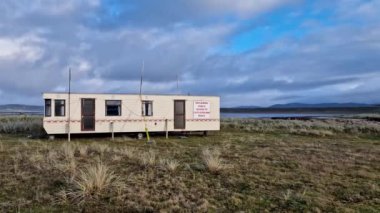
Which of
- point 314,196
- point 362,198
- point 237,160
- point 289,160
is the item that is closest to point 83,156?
point 237,160

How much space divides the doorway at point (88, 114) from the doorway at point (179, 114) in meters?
4.47

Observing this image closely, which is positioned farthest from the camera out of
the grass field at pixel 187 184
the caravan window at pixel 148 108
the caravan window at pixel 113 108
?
the caravan window at pixel 148 108

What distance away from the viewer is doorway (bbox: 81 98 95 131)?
18939 mm

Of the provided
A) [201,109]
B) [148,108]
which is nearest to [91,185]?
[148,108]

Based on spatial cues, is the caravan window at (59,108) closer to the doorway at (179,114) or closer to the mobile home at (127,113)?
the mobile home at (127,113)

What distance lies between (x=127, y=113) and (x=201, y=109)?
14.1 feet

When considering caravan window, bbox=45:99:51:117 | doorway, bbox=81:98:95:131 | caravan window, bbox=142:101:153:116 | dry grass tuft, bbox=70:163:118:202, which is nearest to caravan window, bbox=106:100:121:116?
doorway, bbox=81:98:95:131

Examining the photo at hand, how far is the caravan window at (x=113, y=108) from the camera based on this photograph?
19.5 m

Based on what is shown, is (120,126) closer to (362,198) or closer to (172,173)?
(172,173)

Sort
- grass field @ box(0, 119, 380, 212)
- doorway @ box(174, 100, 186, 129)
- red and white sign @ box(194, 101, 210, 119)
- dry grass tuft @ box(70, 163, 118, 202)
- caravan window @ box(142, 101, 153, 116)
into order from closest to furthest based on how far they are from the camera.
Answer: grass field @ box(0, 119, 380, 212) < dry grass tuft @ box(70, 163, 118, 202) < caravan window @ box(142, 101, 153, 116) < doorway @ box(174, 100, 186, 129) < red and white sign @ box(194, 101, 210, 119)

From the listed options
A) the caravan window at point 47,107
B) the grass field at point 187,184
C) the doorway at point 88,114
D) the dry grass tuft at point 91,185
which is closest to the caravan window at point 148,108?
the doorway at point 88,114

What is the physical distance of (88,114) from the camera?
1905 cm

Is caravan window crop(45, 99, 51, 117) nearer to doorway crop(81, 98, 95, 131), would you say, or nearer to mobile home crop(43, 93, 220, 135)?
mobile home crop(43, 93, 220, 135)

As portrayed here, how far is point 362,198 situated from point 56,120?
14777mm
